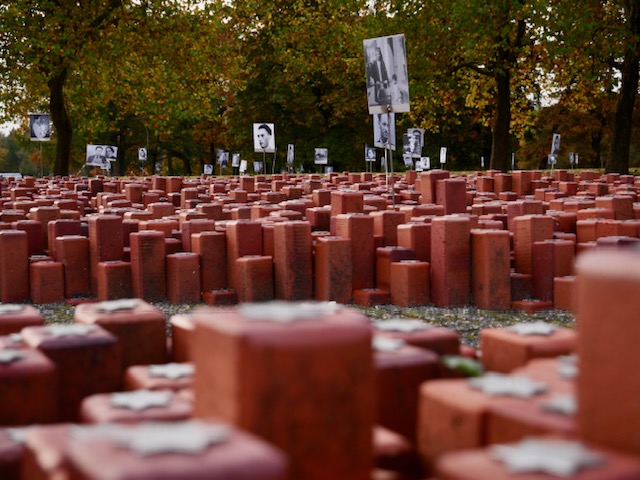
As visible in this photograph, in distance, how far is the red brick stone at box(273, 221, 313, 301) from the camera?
17.1 feet

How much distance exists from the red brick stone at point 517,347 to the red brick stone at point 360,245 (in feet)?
9.00

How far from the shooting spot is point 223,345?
64.3 inches

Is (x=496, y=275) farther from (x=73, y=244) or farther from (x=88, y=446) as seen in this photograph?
(x=88, y=446)

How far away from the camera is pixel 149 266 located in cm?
543

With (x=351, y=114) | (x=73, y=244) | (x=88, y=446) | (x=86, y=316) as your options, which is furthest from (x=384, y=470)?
(x=351, y=114)

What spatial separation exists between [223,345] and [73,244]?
14.1 ft

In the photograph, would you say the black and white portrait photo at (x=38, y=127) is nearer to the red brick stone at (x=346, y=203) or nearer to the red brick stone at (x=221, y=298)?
the red brick stone at (x=346, y=203)

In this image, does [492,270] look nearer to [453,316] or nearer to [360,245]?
[453,316]

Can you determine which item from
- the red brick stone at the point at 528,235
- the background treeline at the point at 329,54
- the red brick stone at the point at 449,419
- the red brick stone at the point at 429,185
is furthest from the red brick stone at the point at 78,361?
the background treeline at the point at 329,54

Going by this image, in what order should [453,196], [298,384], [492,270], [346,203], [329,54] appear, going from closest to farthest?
[298,384] < [492,270] < [346,203] < [453,196] < [329,54]

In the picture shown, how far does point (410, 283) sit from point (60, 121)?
61.7 ft

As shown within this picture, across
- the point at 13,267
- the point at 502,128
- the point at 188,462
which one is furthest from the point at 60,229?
the point at 502,128

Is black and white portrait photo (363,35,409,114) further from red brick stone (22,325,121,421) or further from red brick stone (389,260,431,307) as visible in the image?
red brick stone (22,325,121,421)

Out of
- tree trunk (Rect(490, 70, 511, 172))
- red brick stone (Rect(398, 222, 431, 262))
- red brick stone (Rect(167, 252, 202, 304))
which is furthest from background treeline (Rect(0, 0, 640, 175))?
red brick stone (Rect(167, 252, 202, 304))
